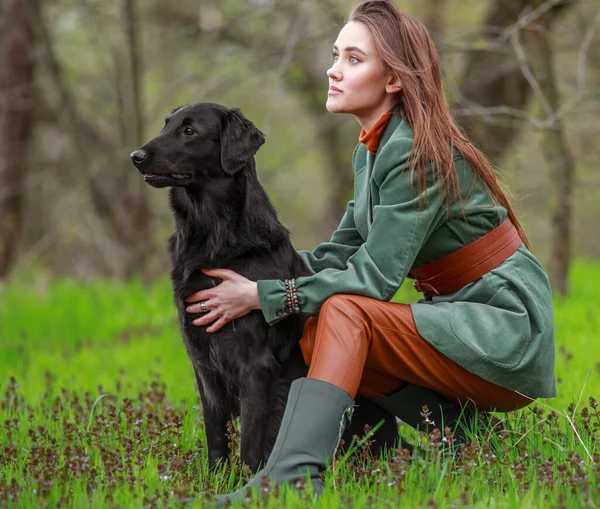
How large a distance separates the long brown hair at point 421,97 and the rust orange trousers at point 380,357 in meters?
0.50

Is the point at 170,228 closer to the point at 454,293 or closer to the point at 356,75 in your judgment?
the point at 356,75

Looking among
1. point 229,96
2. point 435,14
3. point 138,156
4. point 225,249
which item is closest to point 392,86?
point 225,249

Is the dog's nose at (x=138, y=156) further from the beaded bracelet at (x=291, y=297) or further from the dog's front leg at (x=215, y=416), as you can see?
the dog's front leg at (x=215, y=416)

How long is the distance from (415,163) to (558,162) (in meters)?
3.97

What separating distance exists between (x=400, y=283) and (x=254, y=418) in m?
0.72

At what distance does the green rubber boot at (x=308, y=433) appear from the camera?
2.53 m

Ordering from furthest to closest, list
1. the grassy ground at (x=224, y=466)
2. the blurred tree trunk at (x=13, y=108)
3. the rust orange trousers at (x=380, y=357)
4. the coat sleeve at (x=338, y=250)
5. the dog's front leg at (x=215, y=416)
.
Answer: the blurred tree trunk at (x=13, y=108) → the coat sleeve at (x=338, y=250) → the dog's front leg at (x=215, y=416) → the rust orange trousers at (x=380, y=357) → the grassy ground at (x=224, y=466)

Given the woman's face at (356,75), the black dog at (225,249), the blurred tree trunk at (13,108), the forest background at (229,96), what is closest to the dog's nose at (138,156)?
the black dog at (225,249)

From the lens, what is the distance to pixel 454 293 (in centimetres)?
299

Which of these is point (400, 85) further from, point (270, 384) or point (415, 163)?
point (270, 384)

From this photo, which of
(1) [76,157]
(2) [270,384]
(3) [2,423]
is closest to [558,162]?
(2) [270,384]

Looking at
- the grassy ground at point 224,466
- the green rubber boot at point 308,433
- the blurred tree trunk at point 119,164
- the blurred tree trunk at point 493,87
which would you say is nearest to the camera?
the grassy ground at point 224,466

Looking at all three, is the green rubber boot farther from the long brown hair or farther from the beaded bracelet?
the long brown hair

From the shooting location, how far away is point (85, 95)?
12961 millimetres
